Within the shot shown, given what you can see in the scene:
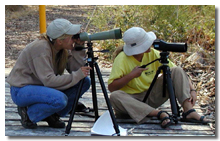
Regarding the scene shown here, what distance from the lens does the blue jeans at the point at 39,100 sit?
9.72 feet

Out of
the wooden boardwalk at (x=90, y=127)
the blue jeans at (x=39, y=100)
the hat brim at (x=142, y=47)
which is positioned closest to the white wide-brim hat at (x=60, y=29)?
the blue jeans at (x=39, y=100)

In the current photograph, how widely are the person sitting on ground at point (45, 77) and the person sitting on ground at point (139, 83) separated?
1.43ft

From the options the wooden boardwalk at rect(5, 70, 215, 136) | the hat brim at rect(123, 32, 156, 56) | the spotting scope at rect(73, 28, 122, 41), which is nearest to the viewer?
the spotting scope at rect(73, 28, 122, 41)

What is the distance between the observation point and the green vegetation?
585 cm

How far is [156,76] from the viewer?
3225mm

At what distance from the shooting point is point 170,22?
21.1ft

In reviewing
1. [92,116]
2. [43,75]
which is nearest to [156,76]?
[92,116]

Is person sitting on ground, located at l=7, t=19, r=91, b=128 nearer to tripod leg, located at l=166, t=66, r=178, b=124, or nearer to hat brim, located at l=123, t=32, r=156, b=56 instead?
hat brim, located at l=123, t=32, r=156, b=56

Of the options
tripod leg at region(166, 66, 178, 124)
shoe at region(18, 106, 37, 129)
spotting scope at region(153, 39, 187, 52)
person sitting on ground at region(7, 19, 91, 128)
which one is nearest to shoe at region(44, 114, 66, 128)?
person sitting on ground at region(7, 19, 91, 128)

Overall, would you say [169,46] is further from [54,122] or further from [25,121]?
[25,121]

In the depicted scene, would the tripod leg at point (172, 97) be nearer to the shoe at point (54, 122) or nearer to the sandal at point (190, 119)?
the sandal at point (190, 119)

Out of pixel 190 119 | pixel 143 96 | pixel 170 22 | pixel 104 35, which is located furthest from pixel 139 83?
pixel 170 22

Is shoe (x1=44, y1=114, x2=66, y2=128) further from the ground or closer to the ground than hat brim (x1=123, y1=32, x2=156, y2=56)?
closer to the ground

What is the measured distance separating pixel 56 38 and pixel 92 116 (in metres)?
0.92
